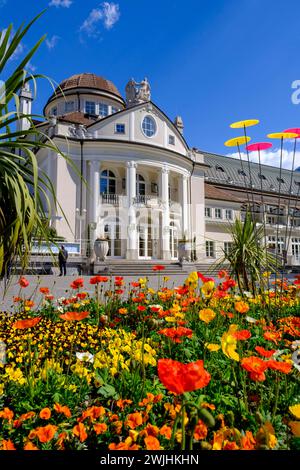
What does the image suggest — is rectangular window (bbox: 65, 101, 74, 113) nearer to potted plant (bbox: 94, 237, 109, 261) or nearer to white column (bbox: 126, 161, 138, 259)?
white column (bbox: 126, 161, 138, 259)

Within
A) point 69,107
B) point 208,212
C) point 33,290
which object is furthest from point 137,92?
point 33,290

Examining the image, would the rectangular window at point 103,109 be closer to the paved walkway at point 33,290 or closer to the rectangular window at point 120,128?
the rectangular window at point 120,128

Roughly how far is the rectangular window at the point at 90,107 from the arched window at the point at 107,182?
33.3 ft

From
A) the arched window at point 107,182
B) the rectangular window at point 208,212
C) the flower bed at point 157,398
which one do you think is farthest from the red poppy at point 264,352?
the rectangular window at point 208,212

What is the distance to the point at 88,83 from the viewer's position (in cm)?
3306

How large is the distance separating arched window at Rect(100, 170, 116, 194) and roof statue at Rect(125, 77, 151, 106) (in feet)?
20.6

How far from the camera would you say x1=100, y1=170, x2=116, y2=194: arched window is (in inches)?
968

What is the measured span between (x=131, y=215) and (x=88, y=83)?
17864 mm

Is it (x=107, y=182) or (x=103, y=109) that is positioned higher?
(x=103, y=109)

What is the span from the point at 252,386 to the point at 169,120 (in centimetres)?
2631

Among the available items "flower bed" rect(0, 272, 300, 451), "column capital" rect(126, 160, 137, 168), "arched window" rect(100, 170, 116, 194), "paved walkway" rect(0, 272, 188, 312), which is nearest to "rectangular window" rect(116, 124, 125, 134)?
"column capital" rect(126, 160, 137, 168)

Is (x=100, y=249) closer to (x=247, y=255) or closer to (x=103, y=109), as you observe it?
(x=247, y=255)
